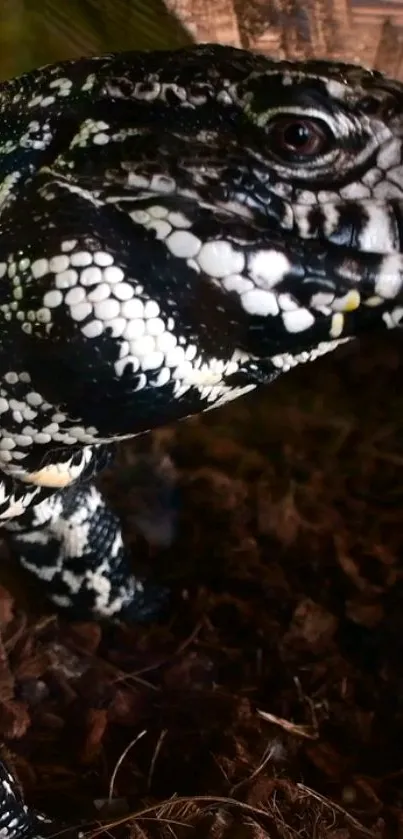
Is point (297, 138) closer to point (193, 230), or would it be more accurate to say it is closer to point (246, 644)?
point (193, 230)

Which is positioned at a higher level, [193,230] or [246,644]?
[193,230]

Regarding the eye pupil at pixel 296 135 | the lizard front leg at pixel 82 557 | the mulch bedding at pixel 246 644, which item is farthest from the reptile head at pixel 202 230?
the mulch bedding at pixel 246 644

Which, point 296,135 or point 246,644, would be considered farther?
point 246,644

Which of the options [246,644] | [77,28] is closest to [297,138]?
[77,28]

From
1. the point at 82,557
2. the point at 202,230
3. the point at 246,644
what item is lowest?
the point at 246,644

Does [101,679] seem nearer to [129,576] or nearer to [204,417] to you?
[129,576]

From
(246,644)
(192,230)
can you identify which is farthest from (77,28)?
(246,644)

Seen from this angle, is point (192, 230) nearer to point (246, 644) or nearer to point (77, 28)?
point (77, 28)

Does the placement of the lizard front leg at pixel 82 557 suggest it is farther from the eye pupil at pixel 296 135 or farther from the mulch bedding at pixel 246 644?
the eye pupil at pixel 296 135
